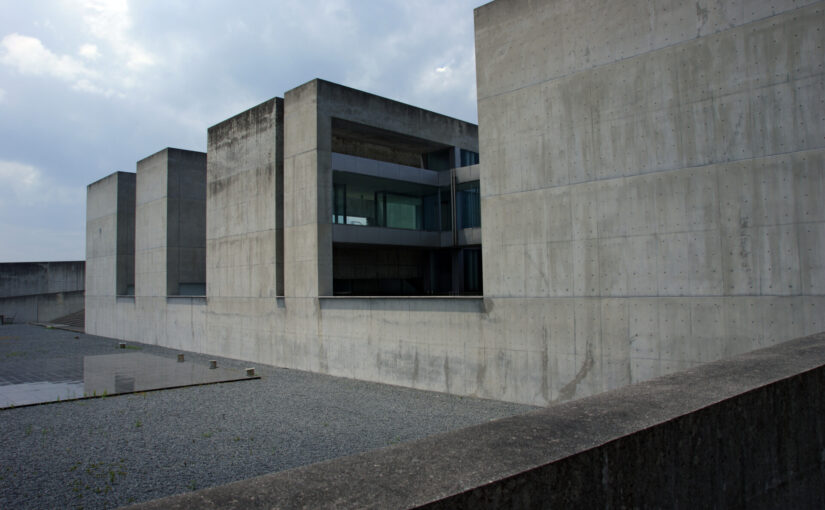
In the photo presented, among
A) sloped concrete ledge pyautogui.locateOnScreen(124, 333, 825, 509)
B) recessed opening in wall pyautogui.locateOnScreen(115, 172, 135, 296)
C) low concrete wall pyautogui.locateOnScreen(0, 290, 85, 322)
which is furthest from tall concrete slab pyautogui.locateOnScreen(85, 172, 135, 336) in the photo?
sloped concrete ledge pyautogui.locateOnScreen(124, 333, 825, 509)

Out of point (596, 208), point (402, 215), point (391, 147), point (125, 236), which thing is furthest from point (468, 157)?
point (125, 236)

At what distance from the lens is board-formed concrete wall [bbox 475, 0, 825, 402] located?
25.9 feet

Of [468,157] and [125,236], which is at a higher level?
[468,157]

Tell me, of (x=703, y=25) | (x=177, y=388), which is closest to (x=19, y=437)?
(x=177, y=388)

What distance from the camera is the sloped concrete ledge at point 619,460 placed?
2027mm

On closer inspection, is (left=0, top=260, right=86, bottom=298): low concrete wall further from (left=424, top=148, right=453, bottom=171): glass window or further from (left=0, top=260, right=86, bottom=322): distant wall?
(left=424, top=148, right=453, bottom=171): glass window

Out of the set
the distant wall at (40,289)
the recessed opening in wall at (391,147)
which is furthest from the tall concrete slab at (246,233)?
the distant wall at (40,289)

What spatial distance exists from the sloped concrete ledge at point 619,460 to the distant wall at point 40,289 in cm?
4592

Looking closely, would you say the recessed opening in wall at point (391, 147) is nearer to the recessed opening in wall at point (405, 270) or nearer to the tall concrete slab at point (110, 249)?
the recessed opening in wall at point (405, 270)

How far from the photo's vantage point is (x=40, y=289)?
42.6 m

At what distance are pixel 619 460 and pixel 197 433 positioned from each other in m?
7.76

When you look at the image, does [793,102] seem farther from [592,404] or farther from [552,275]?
[592,404]

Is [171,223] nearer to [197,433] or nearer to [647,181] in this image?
[197,433]

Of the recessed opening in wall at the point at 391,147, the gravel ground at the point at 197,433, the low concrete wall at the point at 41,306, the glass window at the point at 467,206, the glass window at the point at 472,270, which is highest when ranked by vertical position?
the recessed opening in wall at the point at 391,147
